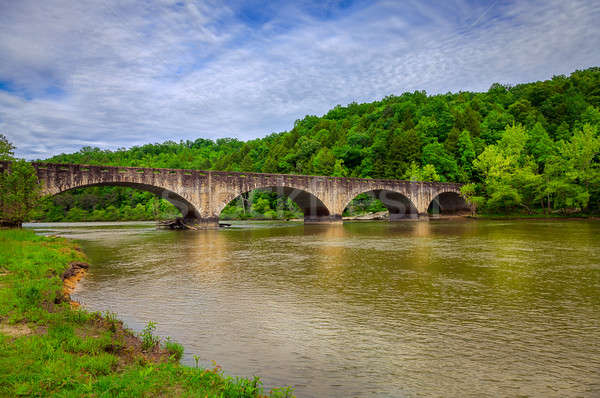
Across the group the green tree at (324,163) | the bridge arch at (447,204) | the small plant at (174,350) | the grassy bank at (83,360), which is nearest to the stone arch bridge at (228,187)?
the bridge arch at (447,204)

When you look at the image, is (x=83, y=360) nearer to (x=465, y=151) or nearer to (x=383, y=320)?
(x=383, y=320)

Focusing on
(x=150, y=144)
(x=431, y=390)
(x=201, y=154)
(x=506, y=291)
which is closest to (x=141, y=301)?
(x=431, y=390)

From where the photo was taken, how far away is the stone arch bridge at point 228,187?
3266 centimetres

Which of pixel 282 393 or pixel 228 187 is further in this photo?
pixel 228 187

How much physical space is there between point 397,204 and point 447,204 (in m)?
14.3

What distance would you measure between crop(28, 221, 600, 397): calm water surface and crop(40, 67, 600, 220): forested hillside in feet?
139

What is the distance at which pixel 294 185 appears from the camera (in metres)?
47.7

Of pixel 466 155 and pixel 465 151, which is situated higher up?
pixel 465 151

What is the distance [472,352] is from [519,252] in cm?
1410

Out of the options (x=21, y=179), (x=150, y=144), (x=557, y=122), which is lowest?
(x=21, y=179)

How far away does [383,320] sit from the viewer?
7359 millimetres

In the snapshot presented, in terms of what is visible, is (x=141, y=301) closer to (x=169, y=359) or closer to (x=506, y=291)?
(x=169, y=359)

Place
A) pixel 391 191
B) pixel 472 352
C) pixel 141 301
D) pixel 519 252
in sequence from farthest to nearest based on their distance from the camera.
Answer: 1. pixel 391 191
2. pixel 519 252
3. pixel 141 301
4. pixel 472 352

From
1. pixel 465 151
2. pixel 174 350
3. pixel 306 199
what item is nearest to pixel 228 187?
pixel 306 199
